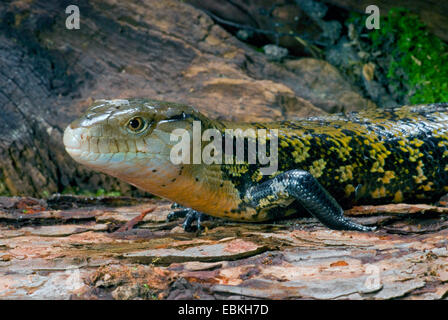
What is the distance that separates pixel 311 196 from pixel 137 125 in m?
1.69

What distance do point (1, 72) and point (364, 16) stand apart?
5233mm

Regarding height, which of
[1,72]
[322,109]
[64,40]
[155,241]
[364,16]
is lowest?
[155,241]

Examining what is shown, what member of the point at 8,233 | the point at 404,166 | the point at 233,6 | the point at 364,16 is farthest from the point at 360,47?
the point at 8,233

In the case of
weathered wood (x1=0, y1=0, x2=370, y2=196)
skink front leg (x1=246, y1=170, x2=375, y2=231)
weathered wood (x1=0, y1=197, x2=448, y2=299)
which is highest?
weathered wood (x1=0, y1=0, x2=370, y2=196)

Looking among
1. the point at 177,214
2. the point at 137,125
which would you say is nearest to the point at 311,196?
the point at 177,214

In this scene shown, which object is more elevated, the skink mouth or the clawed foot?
the skink mouth

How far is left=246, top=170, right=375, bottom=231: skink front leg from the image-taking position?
178 inches

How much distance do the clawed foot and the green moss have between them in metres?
3.96

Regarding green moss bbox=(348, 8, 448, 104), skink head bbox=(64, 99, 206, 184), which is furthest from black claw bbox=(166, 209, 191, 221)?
green moss bbox=(348, 8, 448, 104)

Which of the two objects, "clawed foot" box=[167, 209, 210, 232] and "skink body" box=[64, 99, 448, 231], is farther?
"clawed foot" box=[167, 209, 210, 232]

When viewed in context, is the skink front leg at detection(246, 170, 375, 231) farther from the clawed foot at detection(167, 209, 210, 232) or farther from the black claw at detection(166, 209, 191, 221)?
the black claw at detection(166, 209, 191, 221)

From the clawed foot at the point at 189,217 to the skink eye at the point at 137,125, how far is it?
1.19 m

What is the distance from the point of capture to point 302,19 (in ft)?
24.9

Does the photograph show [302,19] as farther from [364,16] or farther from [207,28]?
[207,28]
